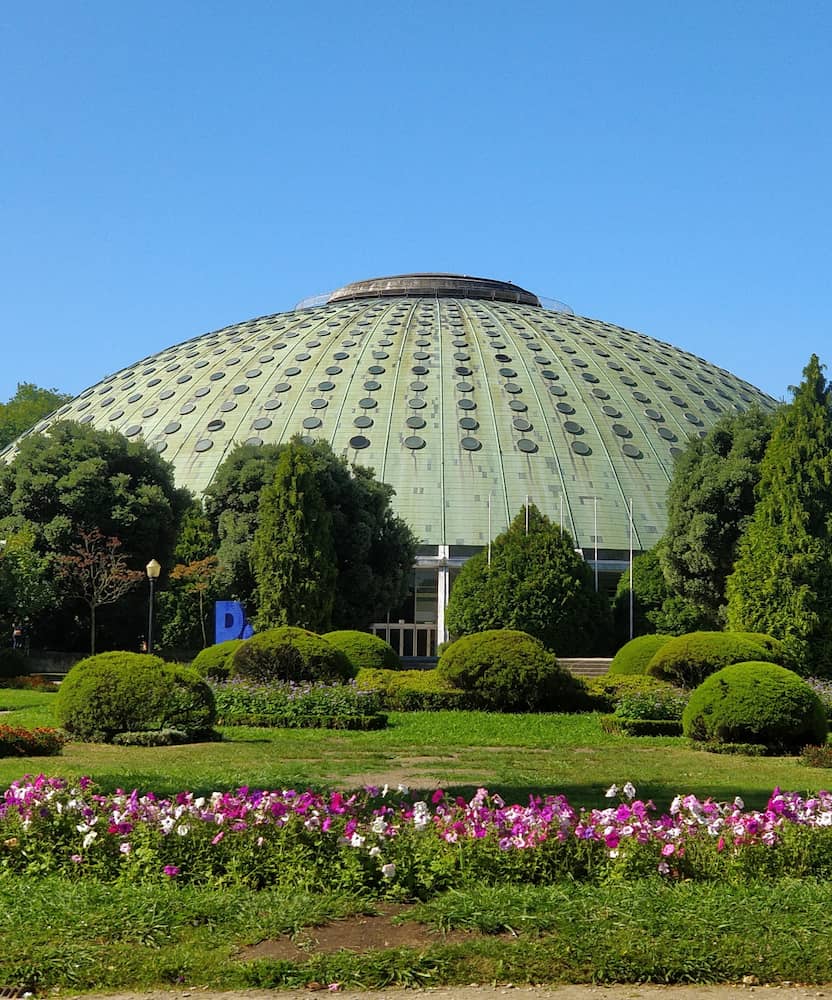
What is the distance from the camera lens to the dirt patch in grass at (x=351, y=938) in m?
7.27

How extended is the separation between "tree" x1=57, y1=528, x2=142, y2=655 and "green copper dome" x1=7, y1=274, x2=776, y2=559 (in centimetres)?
1617

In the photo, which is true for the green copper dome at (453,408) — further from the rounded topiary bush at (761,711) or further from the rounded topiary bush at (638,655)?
the rounded topiary bush at (761,711)

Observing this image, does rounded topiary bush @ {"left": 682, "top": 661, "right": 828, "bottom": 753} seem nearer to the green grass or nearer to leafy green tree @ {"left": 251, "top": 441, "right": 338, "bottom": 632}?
the green grass

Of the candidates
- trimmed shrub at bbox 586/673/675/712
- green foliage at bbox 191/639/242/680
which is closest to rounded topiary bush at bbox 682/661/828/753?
trimmed shrub at bbox 586/673/675/712

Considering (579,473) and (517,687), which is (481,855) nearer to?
(517,687)

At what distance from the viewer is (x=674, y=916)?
306 inches

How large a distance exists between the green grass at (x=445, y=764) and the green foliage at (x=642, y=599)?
96.7 feet

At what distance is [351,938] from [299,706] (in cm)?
1831

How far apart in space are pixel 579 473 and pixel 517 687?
37.5 meters

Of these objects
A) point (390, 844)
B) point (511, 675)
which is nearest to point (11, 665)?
point (511, 675)

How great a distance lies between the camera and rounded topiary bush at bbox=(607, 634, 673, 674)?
34438 millimetres

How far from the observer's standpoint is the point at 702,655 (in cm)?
2839

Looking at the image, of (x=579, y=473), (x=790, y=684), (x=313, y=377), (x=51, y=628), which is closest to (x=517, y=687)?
(x=790, y=684)

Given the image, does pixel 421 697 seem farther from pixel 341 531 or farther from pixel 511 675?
pixel 341 531
